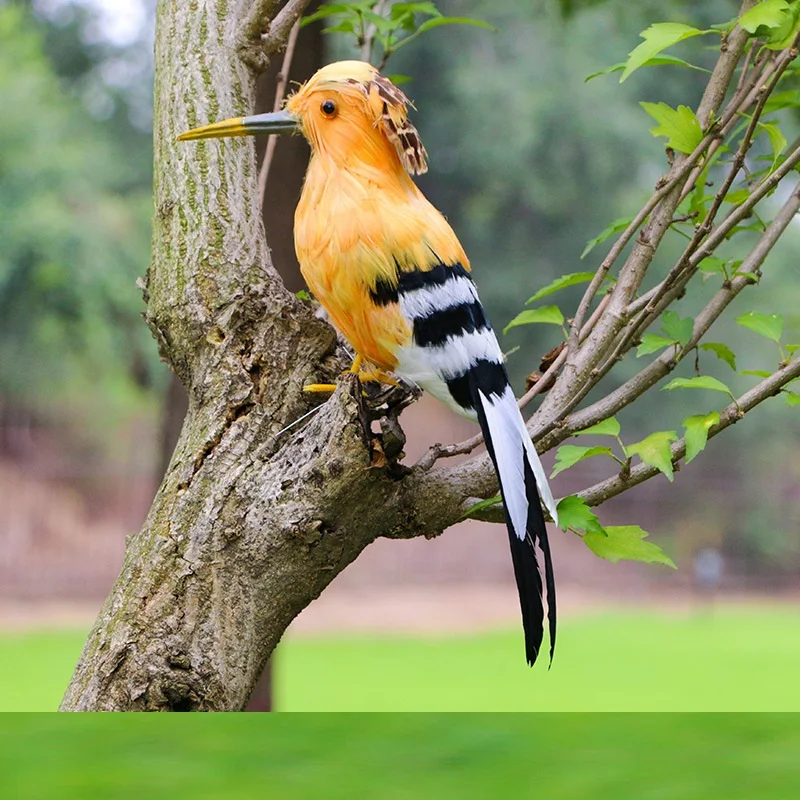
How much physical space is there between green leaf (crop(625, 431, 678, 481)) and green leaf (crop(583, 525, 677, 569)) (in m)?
0.08

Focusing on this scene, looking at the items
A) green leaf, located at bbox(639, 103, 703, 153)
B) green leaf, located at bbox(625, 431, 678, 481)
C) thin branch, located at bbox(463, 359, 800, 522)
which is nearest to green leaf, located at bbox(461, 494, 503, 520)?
thin branch, located at bbox(463, 359, 800, 522)

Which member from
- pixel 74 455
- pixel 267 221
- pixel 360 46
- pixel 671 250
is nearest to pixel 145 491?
pixel 74 455

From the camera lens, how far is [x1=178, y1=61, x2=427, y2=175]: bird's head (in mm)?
962

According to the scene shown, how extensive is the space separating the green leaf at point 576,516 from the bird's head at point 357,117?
36 cm

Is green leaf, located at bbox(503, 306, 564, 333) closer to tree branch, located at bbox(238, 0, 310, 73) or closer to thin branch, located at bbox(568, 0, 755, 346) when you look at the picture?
thin branch, located at bbox(568, 0, 755, 346)

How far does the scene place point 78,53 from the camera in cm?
573

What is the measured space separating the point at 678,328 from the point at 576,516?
25 cm

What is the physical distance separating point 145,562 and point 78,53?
17.7 feet

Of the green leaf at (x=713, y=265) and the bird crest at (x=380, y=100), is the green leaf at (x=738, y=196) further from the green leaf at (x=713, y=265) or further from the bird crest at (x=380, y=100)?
the bird crest at (x=380, y=100)

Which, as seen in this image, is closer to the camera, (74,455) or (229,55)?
(229,55)

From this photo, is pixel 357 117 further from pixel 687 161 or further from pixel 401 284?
pixel 687 161

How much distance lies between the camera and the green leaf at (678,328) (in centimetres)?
102
